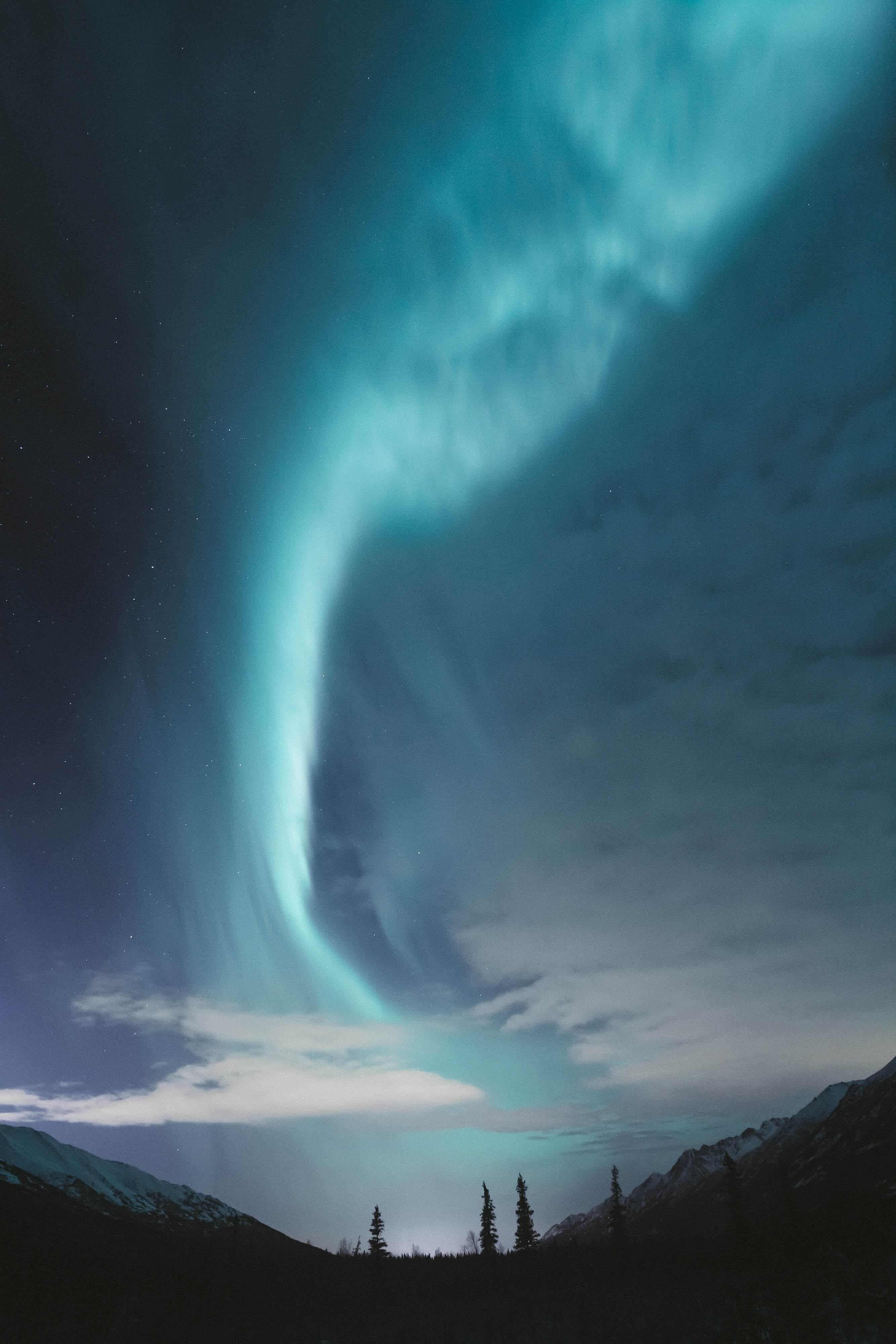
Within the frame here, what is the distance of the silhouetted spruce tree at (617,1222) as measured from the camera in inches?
2387

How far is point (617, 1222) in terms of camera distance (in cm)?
6300

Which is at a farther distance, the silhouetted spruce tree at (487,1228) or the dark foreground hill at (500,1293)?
the silhouetted spruce tree at (487,1228)

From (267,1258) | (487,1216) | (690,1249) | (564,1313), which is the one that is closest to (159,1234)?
(267,1258)

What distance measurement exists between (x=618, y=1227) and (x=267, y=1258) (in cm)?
4558

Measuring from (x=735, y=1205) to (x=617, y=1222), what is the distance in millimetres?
12397

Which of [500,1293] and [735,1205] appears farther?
[735,1205]

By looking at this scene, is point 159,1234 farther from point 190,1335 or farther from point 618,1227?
point 190,1335

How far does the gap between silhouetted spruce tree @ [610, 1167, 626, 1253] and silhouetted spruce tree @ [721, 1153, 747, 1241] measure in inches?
386

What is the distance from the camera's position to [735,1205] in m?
57.8

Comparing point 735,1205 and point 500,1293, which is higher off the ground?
point 735,1205

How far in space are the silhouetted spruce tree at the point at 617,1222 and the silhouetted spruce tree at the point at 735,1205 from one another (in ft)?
32.1

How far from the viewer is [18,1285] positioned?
4697cm

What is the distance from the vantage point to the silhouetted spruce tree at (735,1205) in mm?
54812

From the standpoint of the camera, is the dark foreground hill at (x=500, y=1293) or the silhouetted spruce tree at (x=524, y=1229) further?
the silhouetted spruce tree at (x=524, y=1229)
